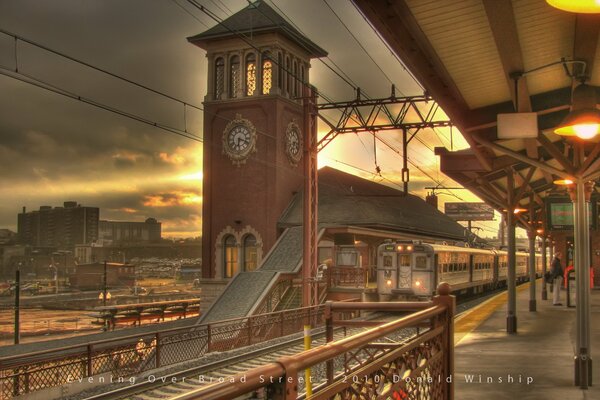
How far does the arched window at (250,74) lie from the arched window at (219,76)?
1.73 m

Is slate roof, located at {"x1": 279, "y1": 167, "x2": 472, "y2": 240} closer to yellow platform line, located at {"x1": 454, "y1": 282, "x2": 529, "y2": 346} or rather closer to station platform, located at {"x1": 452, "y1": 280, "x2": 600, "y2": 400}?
yellow platform line, located at {"x1": 454, "y1": 282, "x2": 529, "y2": 346}

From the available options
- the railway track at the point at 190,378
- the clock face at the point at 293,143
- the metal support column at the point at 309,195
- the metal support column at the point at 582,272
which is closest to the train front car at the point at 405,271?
the metal support column at the point at 309,195

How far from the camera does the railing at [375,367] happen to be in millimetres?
2947

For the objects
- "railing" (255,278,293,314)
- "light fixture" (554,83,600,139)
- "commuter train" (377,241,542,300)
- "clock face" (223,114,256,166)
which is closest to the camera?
"light fixture" (554,83,600,139)

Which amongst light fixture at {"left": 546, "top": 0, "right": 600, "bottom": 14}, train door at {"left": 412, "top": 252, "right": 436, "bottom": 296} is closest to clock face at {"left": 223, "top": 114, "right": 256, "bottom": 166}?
train door at {"left": 412, "top": 252, "right": 436, "bottom": 296}

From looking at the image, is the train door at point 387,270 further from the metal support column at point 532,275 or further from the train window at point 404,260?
the metal support column at point 532,275

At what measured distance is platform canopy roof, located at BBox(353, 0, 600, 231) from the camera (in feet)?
25.8

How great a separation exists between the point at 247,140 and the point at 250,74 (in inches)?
179

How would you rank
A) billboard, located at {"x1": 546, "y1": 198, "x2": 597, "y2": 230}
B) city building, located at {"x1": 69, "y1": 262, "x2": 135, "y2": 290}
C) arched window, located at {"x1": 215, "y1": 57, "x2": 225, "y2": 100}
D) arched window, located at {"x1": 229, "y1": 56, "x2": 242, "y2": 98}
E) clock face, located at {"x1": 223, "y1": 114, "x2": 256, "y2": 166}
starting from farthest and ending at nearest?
city building, located at {"x1": 69, "y1": 262, "x2": 135, "y2": 290} → arched window, located at {"x1": 215, "y1": 57, "x2": 225, "y2": 100} → arched window, located at {"x1": 229, "y1": 56, "x2": 242, "y2": 98} → clock face, located at {"x1": 223, "y1": 114, "x2": 256, "y2": 166} → billboard, located at {"x1": 546, "y1": 198, "x2": 597, "y2": 230}

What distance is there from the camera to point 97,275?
83688 millimetres

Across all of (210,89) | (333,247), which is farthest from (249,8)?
(333,247)

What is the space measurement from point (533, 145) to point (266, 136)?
31.1 metres

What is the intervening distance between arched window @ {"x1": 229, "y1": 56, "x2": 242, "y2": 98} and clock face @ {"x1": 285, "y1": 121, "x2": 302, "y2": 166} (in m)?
4.27

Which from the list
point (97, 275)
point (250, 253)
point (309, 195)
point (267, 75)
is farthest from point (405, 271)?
point (97, 275)
